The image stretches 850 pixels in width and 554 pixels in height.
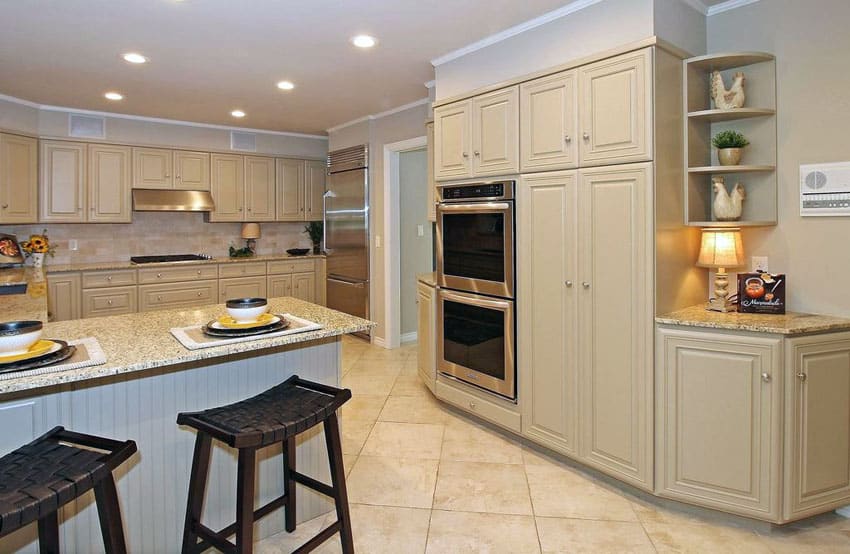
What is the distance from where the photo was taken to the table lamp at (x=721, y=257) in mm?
2600

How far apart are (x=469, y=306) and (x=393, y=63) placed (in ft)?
5.92

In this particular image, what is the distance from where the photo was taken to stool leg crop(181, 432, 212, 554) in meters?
1.87

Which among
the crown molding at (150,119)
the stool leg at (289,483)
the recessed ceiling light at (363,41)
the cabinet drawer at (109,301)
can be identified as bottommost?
the stool leg at (289,483)

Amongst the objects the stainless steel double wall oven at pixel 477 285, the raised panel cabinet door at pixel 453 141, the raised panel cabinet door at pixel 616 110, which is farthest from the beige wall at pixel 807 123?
the raised panel cabinet door at pixel 453 141

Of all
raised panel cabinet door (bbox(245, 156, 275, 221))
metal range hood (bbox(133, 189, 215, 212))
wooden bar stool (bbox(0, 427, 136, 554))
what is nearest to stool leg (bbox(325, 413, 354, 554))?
→ wooden bar stool (bbox(0, 427, 136, 554))

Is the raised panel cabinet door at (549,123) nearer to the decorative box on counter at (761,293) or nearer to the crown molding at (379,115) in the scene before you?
the decorative box on counter at (761,293)

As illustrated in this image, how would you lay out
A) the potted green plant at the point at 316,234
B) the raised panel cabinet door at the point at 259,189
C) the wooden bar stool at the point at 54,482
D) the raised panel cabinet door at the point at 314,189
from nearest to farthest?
the wooden bar stool at the point at 54,482
the raised panel cabinet door at the point at 259,189
the raised panel cabinet door at the point at 314,189
the potted green plant at the point at 316,234

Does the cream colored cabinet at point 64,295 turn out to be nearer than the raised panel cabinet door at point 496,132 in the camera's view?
No

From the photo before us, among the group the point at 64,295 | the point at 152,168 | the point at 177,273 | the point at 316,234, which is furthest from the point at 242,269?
the point at 64,295

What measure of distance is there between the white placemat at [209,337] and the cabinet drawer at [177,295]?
12.2 feet

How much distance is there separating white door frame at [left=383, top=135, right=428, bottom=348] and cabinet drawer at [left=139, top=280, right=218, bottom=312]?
194 centimetres

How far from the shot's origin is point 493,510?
2.53 meters

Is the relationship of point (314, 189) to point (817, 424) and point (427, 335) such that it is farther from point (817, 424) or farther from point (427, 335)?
point (817, 424)

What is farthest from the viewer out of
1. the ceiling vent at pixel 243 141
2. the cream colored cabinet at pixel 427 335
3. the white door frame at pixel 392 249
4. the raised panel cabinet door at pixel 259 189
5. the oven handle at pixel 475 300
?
the raised panel cabinet door at pixel 259 189
